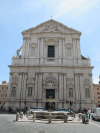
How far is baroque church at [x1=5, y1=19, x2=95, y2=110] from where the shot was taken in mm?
25531

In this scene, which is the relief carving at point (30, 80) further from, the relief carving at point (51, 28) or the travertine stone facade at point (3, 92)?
the travertine stone facade at point (3, 92)

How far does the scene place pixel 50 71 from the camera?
26906 millimetres

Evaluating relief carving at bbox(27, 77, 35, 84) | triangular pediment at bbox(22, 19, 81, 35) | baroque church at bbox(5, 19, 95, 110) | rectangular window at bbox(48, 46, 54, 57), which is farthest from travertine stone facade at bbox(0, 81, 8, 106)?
rectangular window at bbox(48, 46, 54, 57)

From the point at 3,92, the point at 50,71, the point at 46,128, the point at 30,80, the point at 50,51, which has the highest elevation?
the point at 50,51

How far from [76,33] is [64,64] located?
817 centimetres

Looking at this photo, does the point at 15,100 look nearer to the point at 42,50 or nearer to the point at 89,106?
the point at 42,50

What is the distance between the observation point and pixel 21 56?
2866cm

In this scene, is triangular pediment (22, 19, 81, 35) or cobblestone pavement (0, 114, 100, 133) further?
triangular pediment (22, 19, 81, 35)

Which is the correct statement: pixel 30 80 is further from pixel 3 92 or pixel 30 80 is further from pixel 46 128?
pixel 3 92

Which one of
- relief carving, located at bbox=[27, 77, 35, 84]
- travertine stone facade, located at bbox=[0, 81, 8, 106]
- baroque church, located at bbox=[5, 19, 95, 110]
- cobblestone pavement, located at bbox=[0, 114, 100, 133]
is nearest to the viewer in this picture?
cobblestone pavement, located at bbox=[0, 114, 100, 133]

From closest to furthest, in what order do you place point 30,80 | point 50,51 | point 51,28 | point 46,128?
point 46,128
point 30,80
point 50,51
point 51,28

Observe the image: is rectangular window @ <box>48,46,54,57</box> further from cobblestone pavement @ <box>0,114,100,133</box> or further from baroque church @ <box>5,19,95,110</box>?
cobblestone pavement @ <box>0,114,100,133</box>

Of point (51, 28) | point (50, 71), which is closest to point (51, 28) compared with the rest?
point (51, 28)

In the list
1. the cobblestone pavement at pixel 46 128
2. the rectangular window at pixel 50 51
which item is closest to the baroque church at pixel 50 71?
the rectangular window at pixel 50 51
